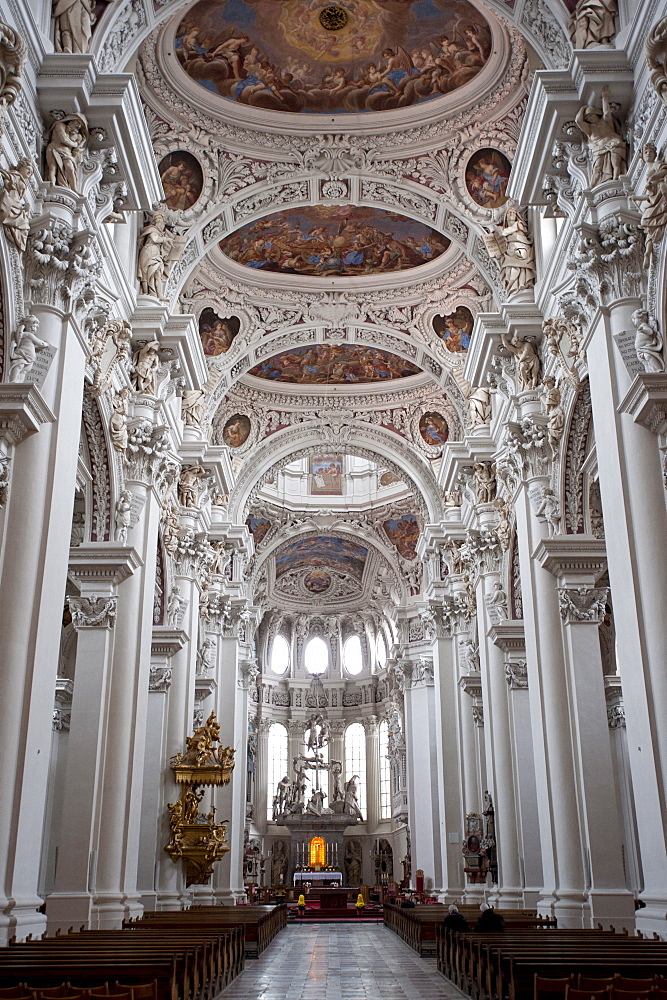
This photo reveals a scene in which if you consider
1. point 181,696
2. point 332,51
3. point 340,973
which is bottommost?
point 340,973

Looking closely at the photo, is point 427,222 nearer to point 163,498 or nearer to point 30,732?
point 163,498

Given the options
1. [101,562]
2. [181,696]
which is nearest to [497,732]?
[181,696]

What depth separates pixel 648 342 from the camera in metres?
9.71

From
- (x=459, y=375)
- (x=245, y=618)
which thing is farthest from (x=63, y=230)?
(x=245, y=618)

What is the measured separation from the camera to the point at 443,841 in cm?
2442

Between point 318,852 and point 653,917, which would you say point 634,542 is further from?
point 318,852

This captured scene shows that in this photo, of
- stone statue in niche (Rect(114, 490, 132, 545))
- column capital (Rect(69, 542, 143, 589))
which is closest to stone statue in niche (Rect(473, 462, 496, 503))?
stone statue in niche (Rect(114, 490, 132, 545))

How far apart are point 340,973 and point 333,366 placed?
56.2ft

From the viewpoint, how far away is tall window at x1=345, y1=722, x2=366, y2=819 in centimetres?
4388

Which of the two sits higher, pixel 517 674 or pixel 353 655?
pixel 353 655

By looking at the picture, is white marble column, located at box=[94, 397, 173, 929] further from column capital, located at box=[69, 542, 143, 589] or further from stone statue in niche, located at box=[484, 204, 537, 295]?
stone statue in niche, located at box=[484, 204, 537, 295]

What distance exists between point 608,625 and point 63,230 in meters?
15.9

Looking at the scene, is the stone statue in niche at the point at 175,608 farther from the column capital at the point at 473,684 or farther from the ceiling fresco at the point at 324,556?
the ceiling fresco at the point at 324,556

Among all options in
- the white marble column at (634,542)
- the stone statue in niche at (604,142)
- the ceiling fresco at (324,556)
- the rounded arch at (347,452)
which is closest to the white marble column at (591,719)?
the white marble column at (634,542)
